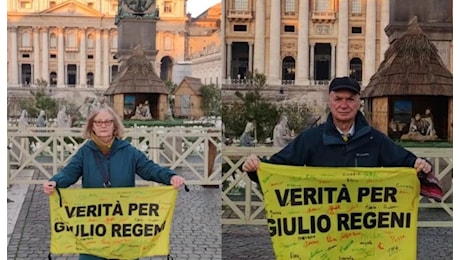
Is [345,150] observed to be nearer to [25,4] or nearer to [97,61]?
[97,61]

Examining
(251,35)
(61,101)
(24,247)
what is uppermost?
(251,35)

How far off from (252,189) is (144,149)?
97cm

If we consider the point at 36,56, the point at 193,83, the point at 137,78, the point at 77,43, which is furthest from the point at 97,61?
the point at 193,83

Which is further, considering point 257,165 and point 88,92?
point 88,92

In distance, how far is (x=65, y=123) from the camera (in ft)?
19.4

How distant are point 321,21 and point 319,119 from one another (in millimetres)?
787

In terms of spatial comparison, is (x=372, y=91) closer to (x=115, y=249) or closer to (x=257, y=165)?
(x=257, y=165)

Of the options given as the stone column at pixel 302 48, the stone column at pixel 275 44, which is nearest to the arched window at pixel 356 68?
the stone column at pixel 302 48

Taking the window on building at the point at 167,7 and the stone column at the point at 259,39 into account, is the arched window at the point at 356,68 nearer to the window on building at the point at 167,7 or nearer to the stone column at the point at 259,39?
the stone column at the point at 259,39

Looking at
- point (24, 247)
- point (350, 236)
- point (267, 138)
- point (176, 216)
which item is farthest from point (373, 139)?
point (24, 247)

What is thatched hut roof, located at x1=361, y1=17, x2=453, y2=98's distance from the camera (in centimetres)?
557

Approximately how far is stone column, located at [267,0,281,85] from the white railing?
2.08 ft

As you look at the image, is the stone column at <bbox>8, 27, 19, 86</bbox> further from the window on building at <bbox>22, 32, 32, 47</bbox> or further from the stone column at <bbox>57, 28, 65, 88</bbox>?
the stone column at <bbox>57, 28, 65, 88</bbox>

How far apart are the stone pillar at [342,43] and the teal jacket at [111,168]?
1675 millimetres
